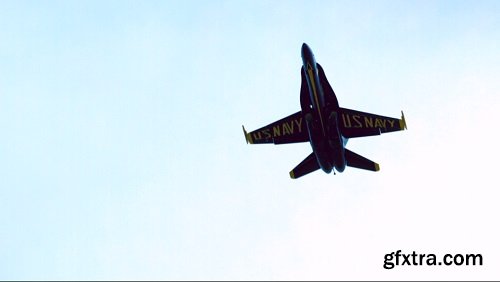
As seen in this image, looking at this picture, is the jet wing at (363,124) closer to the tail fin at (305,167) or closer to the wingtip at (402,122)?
the wingtip at (402,122)

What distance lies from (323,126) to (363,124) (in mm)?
4335

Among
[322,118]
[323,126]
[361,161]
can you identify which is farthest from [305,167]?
[322,118]

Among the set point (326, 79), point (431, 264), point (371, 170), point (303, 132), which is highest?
point (326, 79)

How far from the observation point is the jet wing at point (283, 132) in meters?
49.3

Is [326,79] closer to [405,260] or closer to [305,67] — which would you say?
[305,67]

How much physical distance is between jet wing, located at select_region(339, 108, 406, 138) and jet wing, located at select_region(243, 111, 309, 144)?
3.45 meters

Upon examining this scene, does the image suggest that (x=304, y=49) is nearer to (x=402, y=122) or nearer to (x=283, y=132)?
(x=283, y=132)

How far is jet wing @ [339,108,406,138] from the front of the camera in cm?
4766

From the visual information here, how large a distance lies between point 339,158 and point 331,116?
364 cm

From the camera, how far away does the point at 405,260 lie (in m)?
40.0

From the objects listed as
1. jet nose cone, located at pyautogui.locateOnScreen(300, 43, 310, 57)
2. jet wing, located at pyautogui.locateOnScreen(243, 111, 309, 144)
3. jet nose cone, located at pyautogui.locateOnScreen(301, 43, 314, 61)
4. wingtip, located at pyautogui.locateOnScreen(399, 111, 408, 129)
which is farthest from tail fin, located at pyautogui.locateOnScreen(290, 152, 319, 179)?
jet nose cone, located at pyautogui.locateOnScreen(300, 43, 310, 57)

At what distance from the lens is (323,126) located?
45.9 m

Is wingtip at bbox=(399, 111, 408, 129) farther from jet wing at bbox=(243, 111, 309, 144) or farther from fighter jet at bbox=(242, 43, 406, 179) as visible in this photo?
jet wing at bbox=(243, 111, 309, 144)

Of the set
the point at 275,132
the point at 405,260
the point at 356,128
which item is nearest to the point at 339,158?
the point at 356,128
